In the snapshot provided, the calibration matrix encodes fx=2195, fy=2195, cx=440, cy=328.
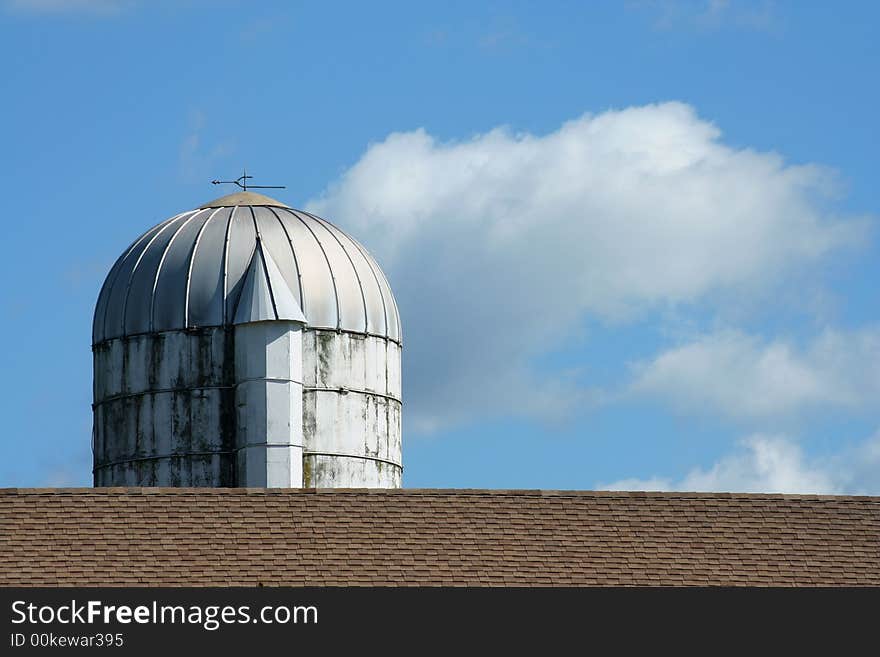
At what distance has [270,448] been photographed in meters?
36.4

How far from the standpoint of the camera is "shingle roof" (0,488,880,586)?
29328 mm

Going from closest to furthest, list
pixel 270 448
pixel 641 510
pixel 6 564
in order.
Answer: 1. pixel 6 564
2. pixel 641 510
3. pixel 270 448

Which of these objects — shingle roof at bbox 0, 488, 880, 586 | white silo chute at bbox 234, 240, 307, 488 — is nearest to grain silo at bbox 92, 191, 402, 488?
white silo chute at bbox 234, 240, 307, 488

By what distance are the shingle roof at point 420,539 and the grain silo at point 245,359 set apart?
18.2 feet

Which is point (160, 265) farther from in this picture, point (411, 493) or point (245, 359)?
point (411, 493)

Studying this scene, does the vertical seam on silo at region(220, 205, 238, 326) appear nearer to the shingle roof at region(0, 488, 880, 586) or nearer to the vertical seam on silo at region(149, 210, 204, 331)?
the vertical seam on silo at region(149, 210, 204, 331)

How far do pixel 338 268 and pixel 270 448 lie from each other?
3748mm

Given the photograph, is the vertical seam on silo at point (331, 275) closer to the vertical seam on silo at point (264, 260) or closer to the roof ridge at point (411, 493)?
the vertical seam on silo at point (264, 260)

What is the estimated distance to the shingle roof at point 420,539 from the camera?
29328 millimetres

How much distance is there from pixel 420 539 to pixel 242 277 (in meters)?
8.60

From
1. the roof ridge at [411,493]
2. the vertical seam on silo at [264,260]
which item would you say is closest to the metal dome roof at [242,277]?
the vertical seam on silo at [264,260]

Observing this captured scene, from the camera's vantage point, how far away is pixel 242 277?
37.4 metres

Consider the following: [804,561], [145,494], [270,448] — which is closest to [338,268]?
[270,448]
